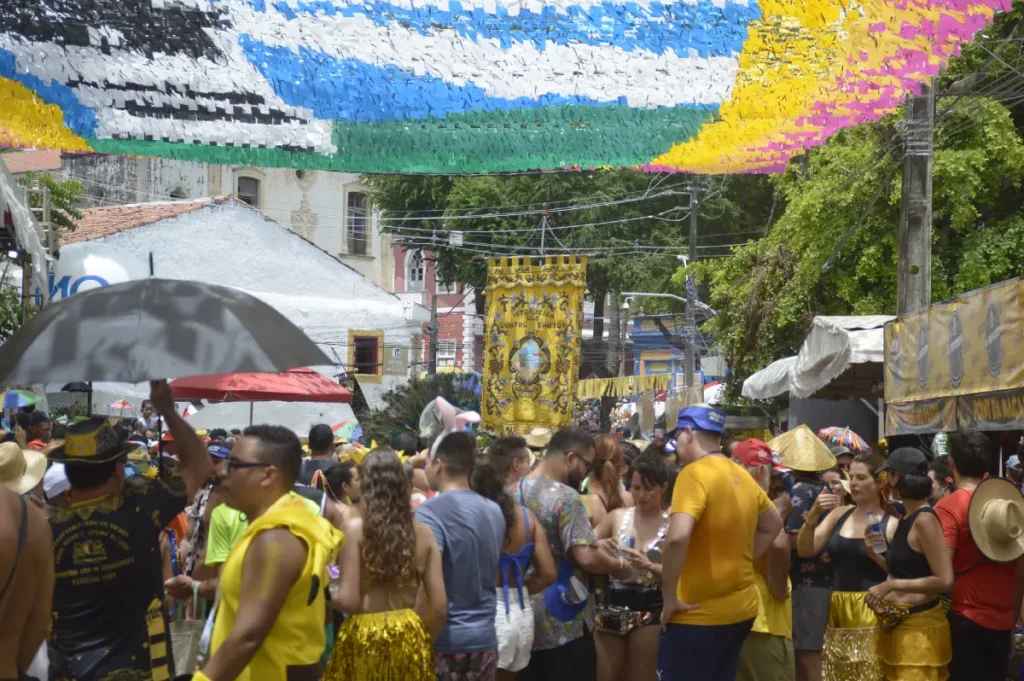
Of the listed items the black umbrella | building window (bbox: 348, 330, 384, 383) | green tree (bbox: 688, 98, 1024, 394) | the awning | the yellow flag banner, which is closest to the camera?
the black umbrella

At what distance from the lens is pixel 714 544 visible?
250 inches

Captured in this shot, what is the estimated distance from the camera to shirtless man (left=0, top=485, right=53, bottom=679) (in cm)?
374

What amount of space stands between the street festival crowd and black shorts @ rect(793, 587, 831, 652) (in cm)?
1

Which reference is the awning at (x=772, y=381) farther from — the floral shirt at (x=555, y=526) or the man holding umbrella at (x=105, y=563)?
the man holding umbrella at (x=105, y=563)

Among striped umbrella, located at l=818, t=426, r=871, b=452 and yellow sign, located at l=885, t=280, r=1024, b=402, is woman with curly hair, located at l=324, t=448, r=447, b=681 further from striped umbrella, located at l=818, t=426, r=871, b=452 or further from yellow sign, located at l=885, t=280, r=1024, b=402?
striped umbrella, located at l=818, t=426, r=871, b=452

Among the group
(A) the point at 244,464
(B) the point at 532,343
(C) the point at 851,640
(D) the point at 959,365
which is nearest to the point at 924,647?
(C) the point at 851,640

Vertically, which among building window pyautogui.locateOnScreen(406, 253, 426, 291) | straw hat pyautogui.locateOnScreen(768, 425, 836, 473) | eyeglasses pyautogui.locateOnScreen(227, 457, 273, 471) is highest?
building window pyautogui.locateOnScreen(406, 253, 426, 291)

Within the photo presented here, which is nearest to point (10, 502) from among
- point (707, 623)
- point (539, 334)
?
point (707, 623)

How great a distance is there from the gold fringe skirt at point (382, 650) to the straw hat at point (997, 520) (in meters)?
3.13

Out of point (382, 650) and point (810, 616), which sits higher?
point (382, 650)

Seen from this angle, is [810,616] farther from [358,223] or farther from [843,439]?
[358,223]

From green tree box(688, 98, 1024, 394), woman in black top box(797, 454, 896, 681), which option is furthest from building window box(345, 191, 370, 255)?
woman in black top box(797, 454, 896, 681)

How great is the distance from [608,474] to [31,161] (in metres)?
35.0

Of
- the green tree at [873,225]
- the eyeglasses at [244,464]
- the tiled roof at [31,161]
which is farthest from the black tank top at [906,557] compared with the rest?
the tiled roof at [31,161]
